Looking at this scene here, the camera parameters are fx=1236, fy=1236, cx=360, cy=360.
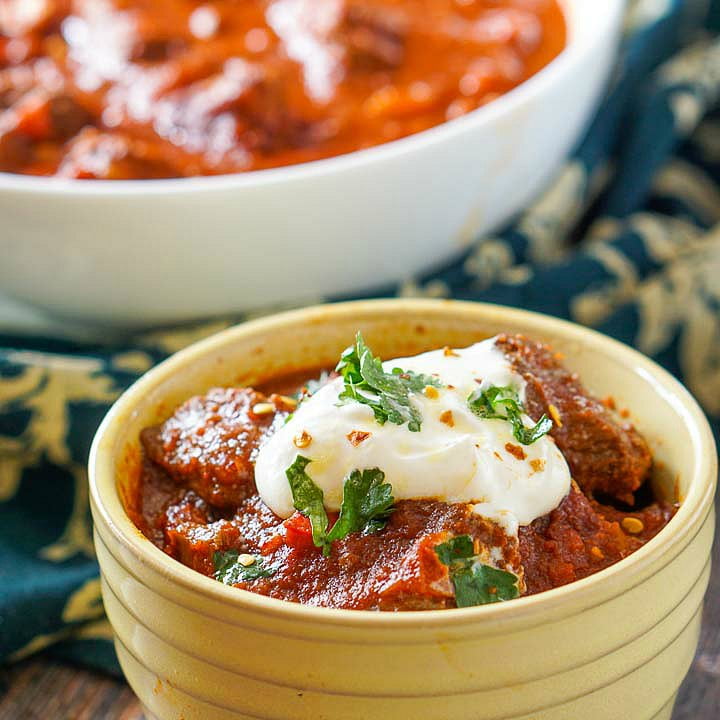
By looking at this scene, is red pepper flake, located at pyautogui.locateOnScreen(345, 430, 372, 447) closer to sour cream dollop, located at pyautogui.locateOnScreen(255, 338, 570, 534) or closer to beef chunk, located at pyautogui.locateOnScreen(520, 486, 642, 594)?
sour cream dollop, located at pyautogui.locateOnScreen(255, 338, 570, 534)

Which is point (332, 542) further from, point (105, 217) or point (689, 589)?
point (105, 217)

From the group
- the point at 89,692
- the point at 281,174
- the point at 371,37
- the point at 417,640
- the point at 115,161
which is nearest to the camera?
the point at 417,640

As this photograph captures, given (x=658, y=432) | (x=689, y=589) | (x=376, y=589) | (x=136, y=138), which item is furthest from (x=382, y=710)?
(x=136, y=138)

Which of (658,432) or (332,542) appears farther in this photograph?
(658,432)

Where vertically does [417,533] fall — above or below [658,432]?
above

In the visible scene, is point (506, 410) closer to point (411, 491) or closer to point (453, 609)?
point (411, 491)

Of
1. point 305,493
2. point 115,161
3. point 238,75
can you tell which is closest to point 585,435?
point 305,493

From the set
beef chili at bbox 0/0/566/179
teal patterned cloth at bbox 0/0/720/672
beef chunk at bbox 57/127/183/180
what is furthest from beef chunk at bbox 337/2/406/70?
beef chunk at bbox 57/127/183/180
